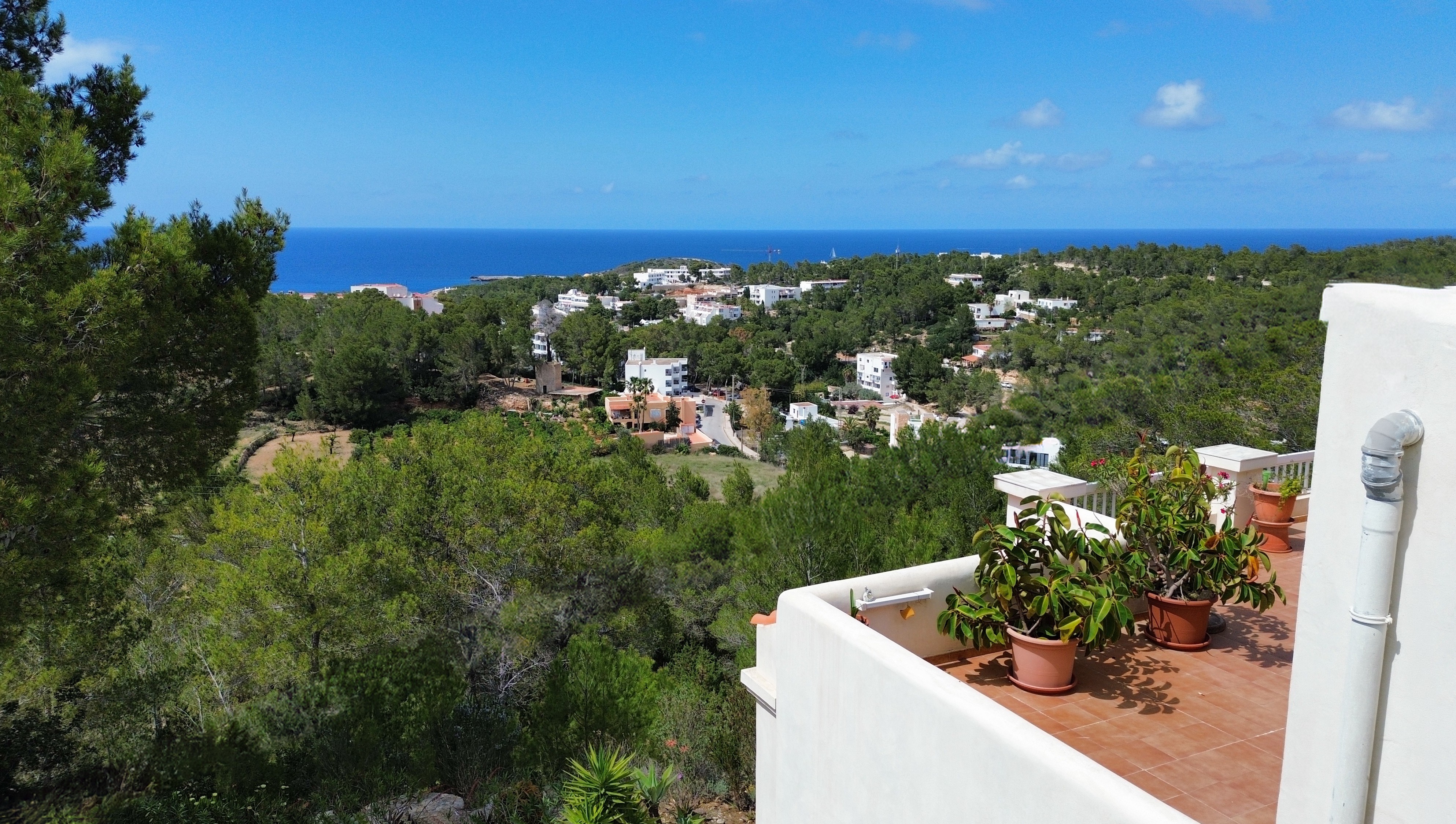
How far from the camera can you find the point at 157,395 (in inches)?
260

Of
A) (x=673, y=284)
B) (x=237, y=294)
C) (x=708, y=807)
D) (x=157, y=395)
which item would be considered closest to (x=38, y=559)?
(x=157, y=395)

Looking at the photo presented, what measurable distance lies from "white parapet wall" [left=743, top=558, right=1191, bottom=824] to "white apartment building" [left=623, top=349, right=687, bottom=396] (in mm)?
49647

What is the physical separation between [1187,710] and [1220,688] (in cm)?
30

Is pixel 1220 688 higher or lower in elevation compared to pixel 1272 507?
lower

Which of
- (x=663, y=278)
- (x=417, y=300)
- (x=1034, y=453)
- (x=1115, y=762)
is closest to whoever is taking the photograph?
(x=1115, y=762)

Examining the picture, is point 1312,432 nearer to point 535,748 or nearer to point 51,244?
point 535,748

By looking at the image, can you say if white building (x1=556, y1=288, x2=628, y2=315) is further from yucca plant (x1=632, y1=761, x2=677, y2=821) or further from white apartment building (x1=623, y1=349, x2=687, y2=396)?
yucca plant (x1=632, y1=761, x2=677, y2=821)

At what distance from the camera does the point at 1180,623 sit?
4.03 meters

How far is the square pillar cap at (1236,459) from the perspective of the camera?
572 centimetres

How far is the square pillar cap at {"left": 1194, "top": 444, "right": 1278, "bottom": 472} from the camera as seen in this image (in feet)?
18.8

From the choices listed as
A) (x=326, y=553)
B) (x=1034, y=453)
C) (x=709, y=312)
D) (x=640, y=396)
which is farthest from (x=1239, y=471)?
(x=709, y=312)

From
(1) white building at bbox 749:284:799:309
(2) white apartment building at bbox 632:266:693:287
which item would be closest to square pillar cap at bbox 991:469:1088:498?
(1) white building at bbox 749:284:799:309

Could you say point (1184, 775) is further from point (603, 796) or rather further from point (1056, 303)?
point (1056, 303)

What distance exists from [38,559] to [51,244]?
1.81 m
